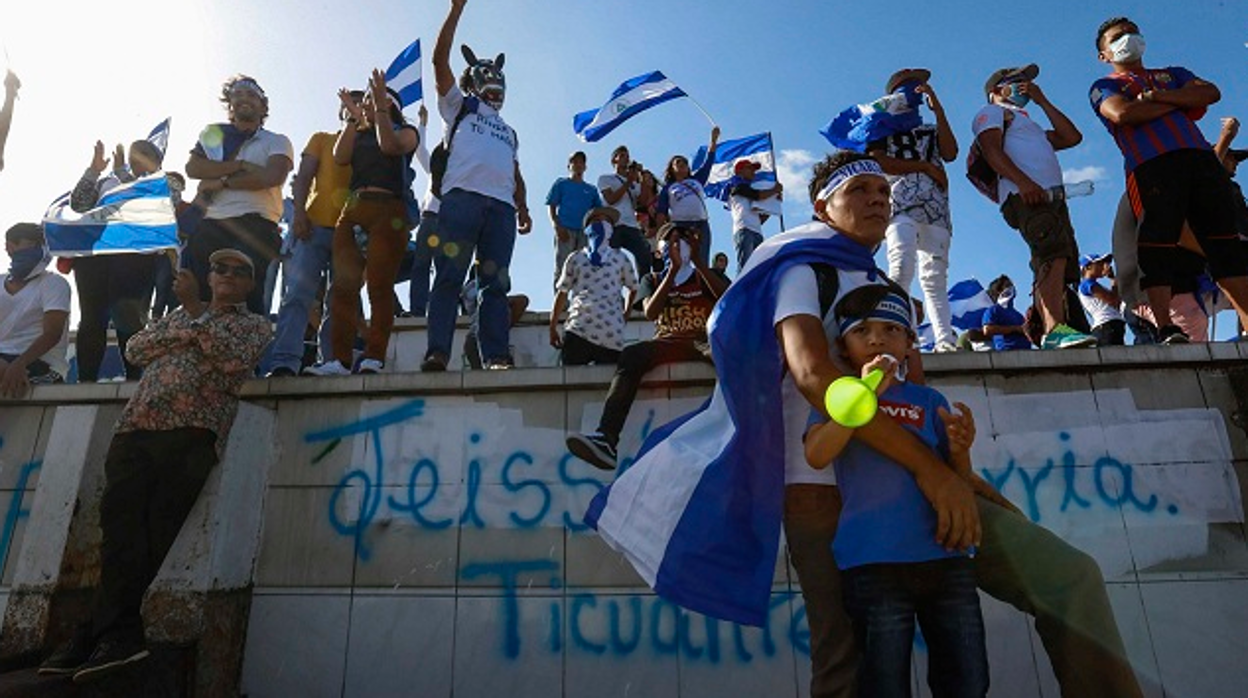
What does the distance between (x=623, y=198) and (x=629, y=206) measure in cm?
12

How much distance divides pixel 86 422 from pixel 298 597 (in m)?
1.56

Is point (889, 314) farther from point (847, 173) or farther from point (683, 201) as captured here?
point (683, 201)

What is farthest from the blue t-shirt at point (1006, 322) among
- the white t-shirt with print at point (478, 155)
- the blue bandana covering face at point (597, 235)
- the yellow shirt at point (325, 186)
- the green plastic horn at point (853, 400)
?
the green plastic horn at point (853, 400)

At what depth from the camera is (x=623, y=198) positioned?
9062 millimetres

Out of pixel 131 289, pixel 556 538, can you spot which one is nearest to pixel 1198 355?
pixel 556 538

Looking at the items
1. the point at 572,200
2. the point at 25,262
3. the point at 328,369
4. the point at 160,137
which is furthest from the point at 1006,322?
the point at 160,137

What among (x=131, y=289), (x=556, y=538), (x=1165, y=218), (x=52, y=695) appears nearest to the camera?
(x=52, y=695)

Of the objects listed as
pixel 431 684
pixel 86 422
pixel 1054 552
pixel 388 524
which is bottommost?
pixel 431 684

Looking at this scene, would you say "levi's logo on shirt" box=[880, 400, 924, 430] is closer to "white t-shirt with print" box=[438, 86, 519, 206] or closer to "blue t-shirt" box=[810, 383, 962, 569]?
"blue t-shirt" box=[810, 383, 962, 569]

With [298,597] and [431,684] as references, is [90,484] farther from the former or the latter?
[431,684]

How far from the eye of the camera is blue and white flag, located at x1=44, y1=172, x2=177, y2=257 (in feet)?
18.6

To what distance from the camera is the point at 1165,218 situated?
15.3ft

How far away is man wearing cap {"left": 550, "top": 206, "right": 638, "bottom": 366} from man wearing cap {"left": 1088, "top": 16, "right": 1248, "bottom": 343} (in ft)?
11.2

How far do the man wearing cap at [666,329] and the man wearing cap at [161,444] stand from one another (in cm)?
186
